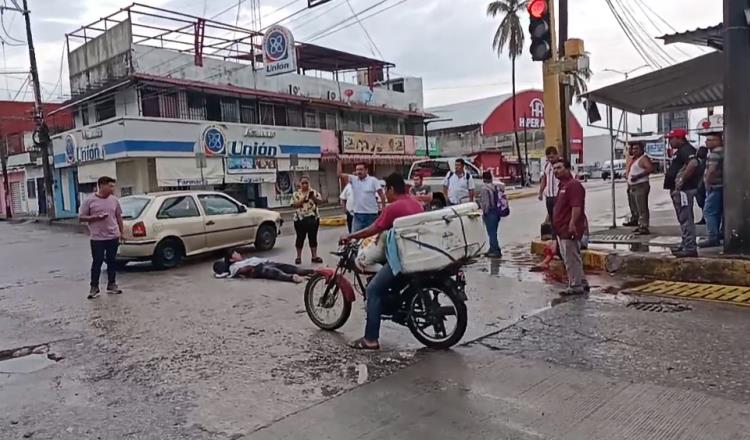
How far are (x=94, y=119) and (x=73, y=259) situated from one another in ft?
56.1

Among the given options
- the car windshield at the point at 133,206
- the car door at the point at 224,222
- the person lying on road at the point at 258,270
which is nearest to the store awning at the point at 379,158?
the car door at the point at 224,222

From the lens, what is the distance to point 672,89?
12.2 metres

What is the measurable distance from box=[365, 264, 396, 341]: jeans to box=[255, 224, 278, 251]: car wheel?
8.56 meters

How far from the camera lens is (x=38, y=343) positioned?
265 inches

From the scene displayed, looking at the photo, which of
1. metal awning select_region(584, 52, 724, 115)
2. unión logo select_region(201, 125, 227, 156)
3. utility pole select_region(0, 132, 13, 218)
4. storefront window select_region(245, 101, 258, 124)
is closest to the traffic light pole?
metal awning select_region(584, 52, 724, 115)

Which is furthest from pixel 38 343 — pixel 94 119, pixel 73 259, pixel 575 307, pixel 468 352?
pixel 94 119

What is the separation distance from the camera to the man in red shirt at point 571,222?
7449mm

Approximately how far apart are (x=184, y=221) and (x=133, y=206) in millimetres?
1013

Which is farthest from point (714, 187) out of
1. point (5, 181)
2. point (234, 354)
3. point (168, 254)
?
point (5, 181)

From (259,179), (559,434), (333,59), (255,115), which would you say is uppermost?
(333,59)

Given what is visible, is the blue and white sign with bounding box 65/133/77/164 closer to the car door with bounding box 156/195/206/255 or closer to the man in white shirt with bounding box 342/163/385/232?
the car door with bounding box 156/195/206/255

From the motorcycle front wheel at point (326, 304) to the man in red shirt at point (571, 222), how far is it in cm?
288

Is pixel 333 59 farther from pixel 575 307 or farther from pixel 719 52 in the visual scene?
pixel 575 307

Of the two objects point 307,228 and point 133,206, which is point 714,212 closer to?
point 307,228
